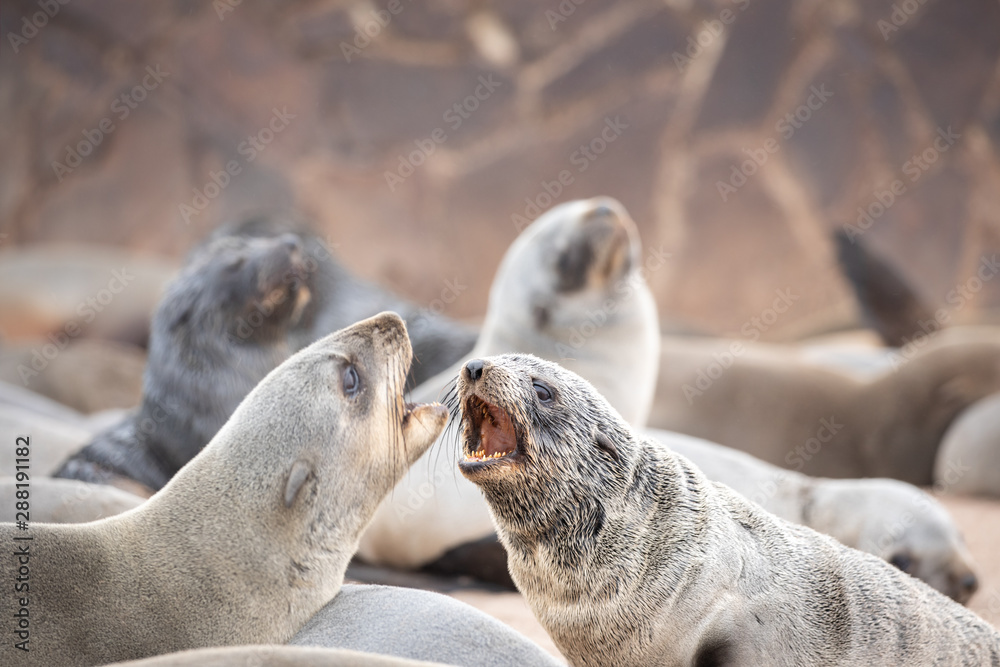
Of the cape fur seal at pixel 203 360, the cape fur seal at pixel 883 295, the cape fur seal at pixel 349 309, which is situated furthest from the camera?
the cape fur seal at pixel 883 295

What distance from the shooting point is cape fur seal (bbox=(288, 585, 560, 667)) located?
9.16 feet

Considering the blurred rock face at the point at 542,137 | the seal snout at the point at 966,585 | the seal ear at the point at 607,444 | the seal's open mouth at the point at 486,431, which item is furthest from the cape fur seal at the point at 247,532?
the blurred rock face at the point at 542,137

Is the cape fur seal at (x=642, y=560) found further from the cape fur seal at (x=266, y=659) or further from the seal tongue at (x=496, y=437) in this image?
the cape fur seal at (x=266, y=659)

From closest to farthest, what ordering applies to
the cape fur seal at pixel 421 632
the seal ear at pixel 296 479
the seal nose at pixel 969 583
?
the cape fur seal at pixel 421 632 < the seal ear at pixel 296 479 < the seal nose at pixel 969 583

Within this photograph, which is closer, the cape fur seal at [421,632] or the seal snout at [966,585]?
the cape fur seal at [421,632]

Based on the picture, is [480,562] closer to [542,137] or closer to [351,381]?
[351,381]

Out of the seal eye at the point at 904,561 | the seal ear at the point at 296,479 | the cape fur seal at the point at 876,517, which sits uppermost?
the seal ear at the point at 296,479

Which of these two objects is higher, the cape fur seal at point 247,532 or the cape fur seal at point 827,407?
the cape fur seal at point 247,532

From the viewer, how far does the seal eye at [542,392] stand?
2857 millimetres

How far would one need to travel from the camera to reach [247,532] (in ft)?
9.59

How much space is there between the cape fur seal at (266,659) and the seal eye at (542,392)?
83 cm

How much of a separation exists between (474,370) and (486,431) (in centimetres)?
20

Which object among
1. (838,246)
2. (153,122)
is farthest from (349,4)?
(838,246)

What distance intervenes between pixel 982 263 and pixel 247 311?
10.8m
